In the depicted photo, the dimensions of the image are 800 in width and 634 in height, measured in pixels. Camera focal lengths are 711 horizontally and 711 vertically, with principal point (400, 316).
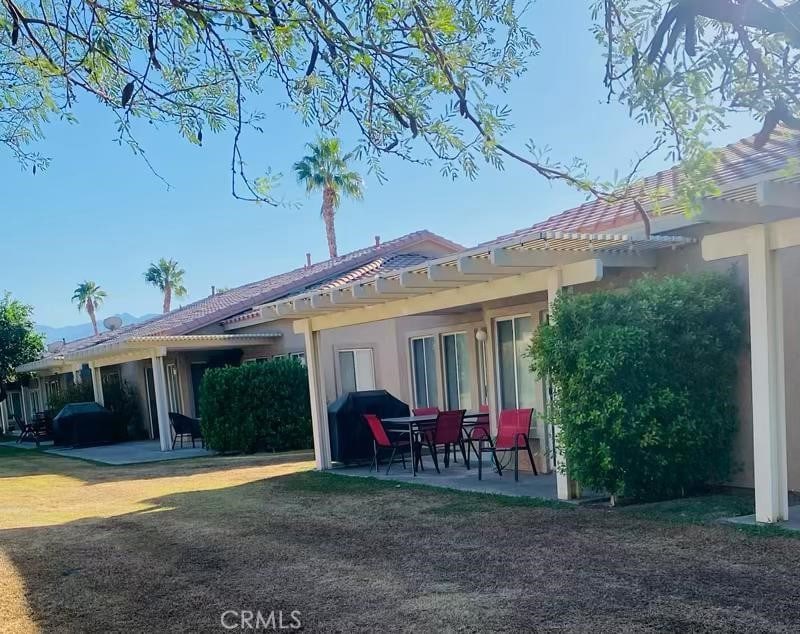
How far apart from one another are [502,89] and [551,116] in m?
0.64

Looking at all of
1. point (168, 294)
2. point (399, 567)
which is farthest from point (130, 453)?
point (168, 294)

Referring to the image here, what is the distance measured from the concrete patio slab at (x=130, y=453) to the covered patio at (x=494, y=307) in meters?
6.29

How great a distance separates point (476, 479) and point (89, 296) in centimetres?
6405

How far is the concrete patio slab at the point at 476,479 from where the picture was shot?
9171mm

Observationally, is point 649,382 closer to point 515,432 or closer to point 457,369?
point 515,432

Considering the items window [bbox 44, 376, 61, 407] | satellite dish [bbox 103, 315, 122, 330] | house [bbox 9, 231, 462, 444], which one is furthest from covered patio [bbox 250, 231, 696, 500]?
window [bbox 44, 376, 61, 407]

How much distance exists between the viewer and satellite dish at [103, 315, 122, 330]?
30.3 metres

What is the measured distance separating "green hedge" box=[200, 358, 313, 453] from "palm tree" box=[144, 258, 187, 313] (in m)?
43.3

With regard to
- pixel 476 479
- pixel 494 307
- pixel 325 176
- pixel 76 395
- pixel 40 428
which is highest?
pixel 325 176

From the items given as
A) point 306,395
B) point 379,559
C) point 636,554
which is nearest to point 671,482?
point 636,554

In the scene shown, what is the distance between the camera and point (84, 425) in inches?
880

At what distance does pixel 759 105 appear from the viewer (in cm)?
362

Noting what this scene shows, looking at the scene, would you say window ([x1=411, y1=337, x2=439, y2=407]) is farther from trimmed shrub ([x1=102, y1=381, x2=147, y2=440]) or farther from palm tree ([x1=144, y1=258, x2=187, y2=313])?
palm tree ([x1=144, y1=258, x2=187, y2=313])

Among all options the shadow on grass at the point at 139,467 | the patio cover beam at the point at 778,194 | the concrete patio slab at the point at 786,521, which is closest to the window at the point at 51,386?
the shadow on grass at the point at 139,467
